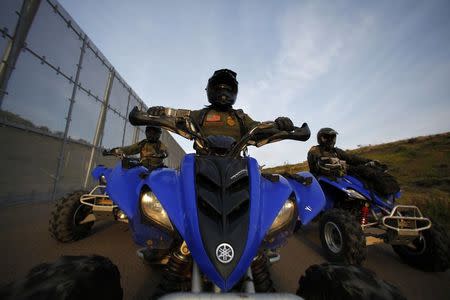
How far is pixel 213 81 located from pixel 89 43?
252 inches

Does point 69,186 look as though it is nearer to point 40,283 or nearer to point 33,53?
point 33,53

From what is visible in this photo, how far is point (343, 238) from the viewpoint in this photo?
287 cm

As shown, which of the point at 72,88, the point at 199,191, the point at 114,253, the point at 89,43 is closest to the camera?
the point at 199,191

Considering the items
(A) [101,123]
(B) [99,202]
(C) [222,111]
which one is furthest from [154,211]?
(A) [101,123]

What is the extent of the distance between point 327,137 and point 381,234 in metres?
2.21

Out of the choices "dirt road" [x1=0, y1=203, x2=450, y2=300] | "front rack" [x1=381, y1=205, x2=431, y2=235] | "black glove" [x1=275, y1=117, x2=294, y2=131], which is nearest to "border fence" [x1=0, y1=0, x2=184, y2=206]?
"dirt road" [x1=0, y1=203, x2=450, y2=300]

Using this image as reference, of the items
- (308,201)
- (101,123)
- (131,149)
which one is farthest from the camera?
(101,123)

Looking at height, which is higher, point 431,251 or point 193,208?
point 193,208

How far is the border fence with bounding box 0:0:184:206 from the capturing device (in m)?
4.21

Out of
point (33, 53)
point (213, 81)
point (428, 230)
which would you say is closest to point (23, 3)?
point (33, 53)

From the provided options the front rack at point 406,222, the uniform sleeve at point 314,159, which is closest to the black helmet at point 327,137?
the uniform sleeve at point 314,159

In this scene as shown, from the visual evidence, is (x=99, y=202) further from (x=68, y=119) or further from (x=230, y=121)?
(x=68, y=119)

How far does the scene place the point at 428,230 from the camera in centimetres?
298

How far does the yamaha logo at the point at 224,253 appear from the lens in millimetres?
820
